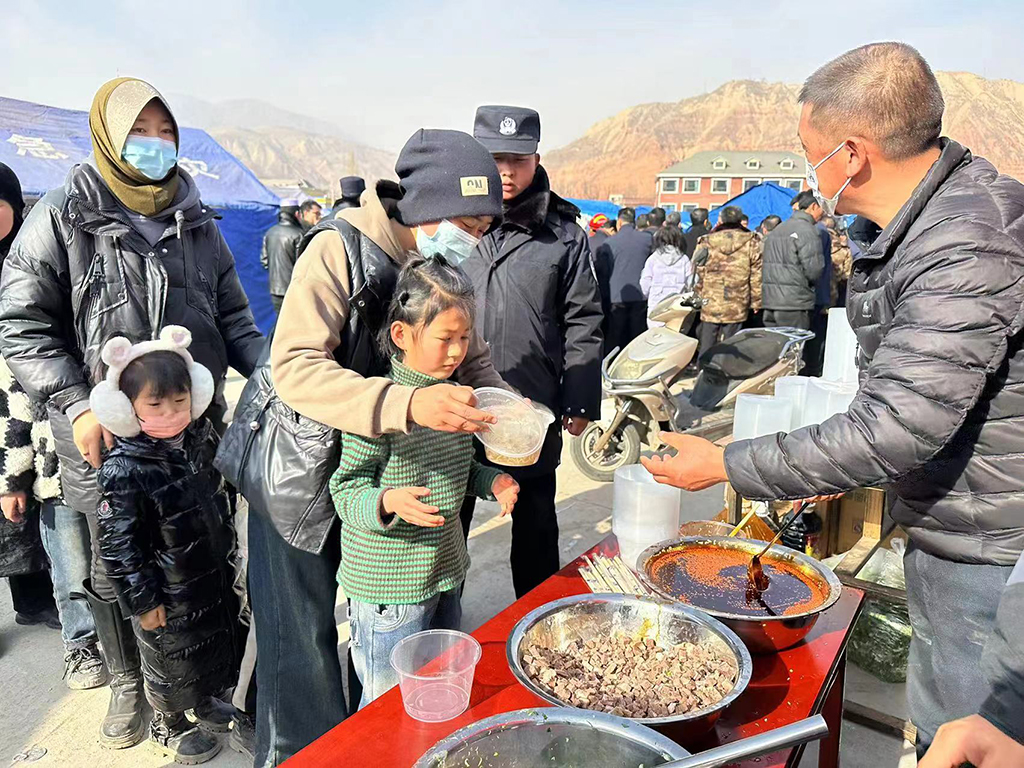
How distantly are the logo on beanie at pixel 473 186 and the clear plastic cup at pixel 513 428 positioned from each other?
0.50 metres

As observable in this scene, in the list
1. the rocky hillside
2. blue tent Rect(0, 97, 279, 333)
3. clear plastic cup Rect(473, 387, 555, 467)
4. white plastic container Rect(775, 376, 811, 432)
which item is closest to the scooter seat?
white plastic container Rect(775, 376, 811, 432)

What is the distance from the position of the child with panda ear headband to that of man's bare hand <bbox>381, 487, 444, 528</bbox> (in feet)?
3.19

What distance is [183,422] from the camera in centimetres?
217

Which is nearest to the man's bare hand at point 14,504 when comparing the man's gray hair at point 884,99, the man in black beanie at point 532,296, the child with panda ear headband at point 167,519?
the child with panda ear headband at point 167,519

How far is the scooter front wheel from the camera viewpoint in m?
5.23

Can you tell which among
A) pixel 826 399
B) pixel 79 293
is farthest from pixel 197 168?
pixel 826 399

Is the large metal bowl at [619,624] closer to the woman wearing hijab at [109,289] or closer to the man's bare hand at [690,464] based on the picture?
the man's bare hand at [690,464]

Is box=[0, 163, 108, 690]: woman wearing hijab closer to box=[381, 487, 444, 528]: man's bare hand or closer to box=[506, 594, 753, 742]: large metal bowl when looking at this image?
box=[381, 487, 444, 528]: man's bare hand

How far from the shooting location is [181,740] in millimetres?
2393

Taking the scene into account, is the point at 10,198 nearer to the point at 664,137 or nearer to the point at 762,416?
the point at 762,416

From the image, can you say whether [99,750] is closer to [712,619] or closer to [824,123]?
[712,619]

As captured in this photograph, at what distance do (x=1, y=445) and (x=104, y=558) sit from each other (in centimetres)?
99

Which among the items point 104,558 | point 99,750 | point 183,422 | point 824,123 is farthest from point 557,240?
point 99,750

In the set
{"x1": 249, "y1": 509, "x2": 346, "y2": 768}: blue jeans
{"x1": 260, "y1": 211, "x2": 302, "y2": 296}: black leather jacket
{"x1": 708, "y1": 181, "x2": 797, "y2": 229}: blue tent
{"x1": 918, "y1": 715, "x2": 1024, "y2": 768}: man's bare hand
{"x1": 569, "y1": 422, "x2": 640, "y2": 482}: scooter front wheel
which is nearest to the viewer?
{"x1": 918, "y1": 715, "x2": 1024, "y2": 768}: man's bare hand
